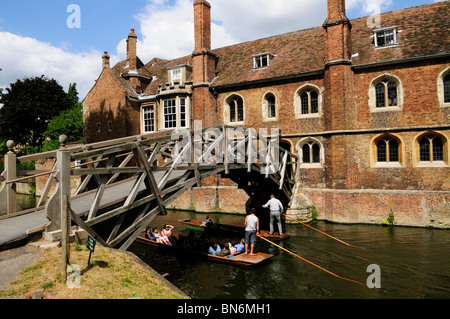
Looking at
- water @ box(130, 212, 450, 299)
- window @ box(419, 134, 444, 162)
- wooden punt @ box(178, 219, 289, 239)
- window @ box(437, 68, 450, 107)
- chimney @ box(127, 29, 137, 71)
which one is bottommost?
water @ box(130, 212, 450, 299)

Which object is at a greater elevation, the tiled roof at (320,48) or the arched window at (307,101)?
the tiled roof at (320,48)

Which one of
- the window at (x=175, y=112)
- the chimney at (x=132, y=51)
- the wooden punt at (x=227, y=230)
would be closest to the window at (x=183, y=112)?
the window at (x=175, y=112)

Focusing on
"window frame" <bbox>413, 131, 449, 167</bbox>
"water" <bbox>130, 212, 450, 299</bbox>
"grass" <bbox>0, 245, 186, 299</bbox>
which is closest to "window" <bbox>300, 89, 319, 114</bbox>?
"window frame" <bbox>413, 131, 449, 167</bbox>

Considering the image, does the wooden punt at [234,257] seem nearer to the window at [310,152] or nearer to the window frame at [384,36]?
the window at [310,152]

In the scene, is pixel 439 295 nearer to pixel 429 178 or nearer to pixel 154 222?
pixel 429 178

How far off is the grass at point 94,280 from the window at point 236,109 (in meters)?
16.1

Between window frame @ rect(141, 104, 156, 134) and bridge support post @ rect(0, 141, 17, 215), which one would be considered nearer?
bridge support post @ rect(0, 141, 17, 215)

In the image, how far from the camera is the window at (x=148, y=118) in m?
24.6

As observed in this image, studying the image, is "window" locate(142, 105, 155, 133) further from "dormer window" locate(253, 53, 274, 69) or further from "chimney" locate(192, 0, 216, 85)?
"dormer window" locate(253, 53, 274, 69)

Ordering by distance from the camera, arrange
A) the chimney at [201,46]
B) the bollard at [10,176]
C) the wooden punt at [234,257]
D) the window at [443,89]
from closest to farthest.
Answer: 1. the bollard at [10,176]
2. the wooden punt at [234,257]
3. the window at [443,89]
4. the chimney at [201,46]

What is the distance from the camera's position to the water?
352 inches

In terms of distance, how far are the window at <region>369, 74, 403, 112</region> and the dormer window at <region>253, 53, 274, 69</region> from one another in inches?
282

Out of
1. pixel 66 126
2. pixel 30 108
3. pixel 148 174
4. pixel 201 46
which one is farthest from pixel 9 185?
pixel 30 108

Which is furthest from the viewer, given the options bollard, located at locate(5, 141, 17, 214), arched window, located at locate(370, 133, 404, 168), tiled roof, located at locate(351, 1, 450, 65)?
arched window, located at locate(370, 133, 404, 168)
